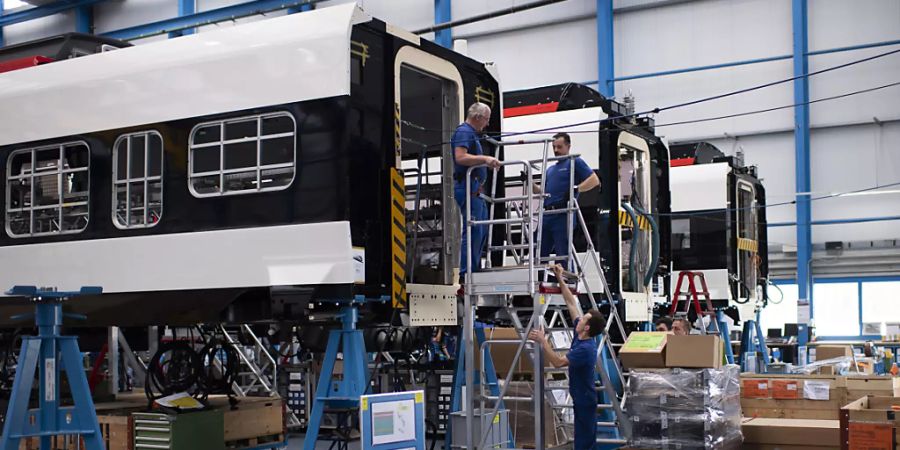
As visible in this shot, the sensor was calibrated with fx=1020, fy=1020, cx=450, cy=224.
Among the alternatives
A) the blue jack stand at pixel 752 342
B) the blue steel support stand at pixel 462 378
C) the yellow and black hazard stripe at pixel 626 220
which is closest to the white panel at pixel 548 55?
the blue jack stand at pixel 752 342

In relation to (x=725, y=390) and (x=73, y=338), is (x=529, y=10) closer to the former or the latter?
(x=725, y=390)

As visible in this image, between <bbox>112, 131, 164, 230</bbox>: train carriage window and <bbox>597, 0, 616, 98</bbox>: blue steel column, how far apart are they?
1566cm

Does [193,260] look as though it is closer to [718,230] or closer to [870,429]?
[870,429]

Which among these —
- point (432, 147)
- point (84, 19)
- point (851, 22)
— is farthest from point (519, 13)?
point (432, 147)

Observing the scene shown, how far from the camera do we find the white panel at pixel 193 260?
26.5ft

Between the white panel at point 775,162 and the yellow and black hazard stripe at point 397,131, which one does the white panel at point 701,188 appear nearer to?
the white panel at point 775,162

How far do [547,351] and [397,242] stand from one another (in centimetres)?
155

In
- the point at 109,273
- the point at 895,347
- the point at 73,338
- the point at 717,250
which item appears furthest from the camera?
the point at 895,347

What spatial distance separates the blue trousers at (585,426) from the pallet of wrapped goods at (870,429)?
6.52 feet

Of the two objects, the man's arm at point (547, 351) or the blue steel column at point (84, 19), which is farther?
the blue steel column at point (84, 19)

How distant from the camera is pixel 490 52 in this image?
2505 cm

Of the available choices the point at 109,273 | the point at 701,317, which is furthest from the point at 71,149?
the point at 701,317

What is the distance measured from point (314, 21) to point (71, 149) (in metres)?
3.11

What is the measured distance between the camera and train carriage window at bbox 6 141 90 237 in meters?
9.66
